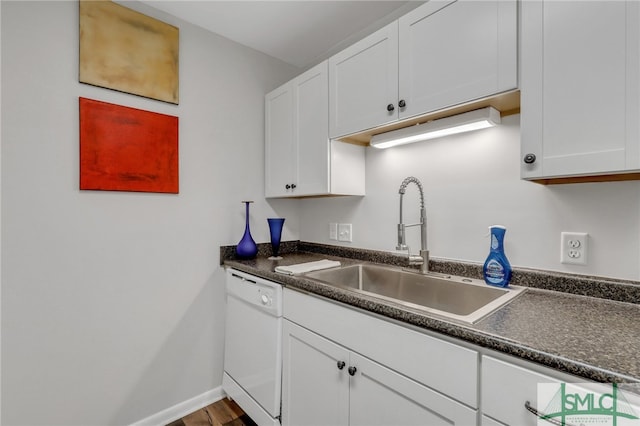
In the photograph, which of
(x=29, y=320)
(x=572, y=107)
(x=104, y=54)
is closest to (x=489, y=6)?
(x=572, y=107)

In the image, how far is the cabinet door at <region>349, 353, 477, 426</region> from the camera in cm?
87

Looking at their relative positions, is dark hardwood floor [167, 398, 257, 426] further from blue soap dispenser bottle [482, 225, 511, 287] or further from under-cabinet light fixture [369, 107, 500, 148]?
under-cabinet light fixture [369, 107, 500, 148]

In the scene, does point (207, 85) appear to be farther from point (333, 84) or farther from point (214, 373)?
point (214, 373)

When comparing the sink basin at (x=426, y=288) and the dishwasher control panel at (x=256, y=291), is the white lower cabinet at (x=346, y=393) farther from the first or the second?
the sink basin at (x=426, y=288)

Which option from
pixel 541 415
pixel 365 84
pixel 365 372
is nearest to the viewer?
pixel 541 415

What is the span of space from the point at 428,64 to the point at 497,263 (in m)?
0.89

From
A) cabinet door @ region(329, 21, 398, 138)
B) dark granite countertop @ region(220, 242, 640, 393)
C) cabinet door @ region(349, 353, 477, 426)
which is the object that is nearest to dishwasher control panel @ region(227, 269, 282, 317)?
dark granite countertop @ region(220, 242, 640, 393)

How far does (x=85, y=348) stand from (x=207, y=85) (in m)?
1.63

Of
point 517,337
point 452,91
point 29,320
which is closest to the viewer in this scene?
point 517,337

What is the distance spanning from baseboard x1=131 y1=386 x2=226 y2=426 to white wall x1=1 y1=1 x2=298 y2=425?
0.03 meters

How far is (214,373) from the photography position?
196cm

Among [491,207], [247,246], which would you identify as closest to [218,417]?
[247,246]

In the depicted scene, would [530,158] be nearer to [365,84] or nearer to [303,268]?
[365,84]

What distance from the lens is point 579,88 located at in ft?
3.04
